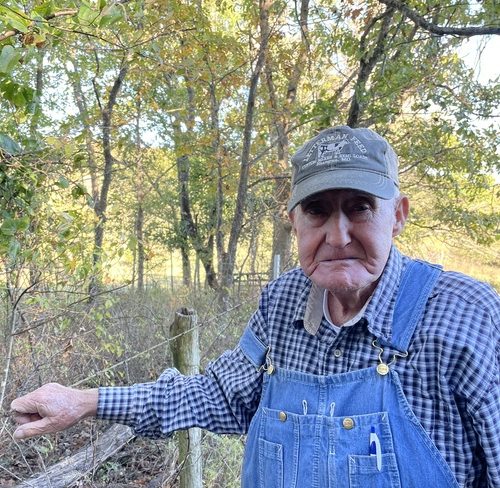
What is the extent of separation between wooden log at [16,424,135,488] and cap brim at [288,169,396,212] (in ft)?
7.44

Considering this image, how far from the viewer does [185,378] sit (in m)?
1.71

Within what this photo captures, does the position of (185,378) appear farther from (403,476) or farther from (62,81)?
(62,81)

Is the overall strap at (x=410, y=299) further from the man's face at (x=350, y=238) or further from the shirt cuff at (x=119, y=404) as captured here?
the shirt cuff at (x=119, y=404)

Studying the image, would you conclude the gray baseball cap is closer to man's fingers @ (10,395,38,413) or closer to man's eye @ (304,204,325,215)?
man's eye @ (304,204,325,215)

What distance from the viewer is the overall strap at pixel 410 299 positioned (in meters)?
1.28

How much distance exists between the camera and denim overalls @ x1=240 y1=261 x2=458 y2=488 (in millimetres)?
1219

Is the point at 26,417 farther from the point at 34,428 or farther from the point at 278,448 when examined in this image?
the point at 278,448

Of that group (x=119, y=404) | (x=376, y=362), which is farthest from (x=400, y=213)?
(x=119, y=404)

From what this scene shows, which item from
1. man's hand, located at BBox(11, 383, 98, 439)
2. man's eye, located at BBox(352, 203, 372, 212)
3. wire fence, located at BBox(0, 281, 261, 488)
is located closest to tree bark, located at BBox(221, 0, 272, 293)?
wire fence, located at BBox(0, 281, 261, 488)

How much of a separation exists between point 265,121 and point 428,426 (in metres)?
8.08

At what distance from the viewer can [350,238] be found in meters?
1.36

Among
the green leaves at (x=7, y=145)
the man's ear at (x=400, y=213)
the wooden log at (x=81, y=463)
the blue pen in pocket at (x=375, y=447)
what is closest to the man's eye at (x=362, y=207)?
the man's ear at (x=400, y=213)

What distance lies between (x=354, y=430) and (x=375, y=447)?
62 mm

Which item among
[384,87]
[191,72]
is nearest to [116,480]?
[191,72]
